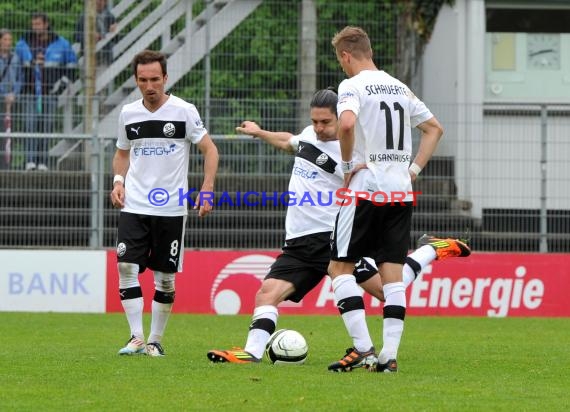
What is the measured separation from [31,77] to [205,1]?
10.9ft

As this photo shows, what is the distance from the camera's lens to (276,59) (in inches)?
755

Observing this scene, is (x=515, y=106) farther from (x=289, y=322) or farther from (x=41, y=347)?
(x=41, y=347)

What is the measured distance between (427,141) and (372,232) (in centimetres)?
79

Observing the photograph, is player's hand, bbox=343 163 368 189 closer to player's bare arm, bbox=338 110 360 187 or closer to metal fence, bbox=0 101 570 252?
player's bare arm, bbox=338 110 360 187

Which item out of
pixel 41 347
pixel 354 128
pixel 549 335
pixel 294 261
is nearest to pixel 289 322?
pixel 549 335

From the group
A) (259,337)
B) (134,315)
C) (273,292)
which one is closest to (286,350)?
(259,337)

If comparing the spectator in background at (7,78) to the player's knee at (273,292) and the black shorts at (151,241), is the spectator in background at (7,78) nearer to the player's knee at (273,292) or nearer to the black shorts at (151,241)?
the black shorts at (151,241)

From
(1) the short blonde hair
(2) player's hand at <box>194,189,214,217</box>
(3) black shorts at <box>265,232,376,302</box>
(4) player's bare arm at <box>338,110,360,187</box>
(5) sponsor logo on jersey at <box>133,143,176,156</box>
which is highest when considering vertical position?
(1) the short blonde hair

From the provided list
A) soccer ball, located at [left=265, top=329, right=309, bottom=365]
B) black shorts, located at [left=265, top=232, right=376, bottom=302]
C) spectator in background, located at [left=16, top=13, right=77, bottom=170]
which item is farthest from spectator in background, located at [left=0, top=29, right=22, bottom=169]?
soccer ball, located at [left=265, top=329, right=309, bottom=365]

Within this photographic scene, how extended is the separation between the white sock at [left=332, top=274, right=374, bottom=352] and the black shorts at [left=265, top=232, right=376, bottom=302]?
79 cm

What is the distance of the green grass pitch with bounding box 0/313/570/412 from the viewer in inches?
279

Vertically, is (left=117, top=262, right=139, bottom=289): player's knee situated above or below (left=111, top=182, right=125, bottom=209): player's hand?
below

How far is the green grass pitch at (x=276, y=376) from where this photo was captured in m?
7.09

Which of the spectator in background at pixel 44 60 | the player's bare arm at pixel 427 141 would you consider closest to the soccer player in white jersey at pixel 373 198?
the player's bare arm at pixel 427 141
